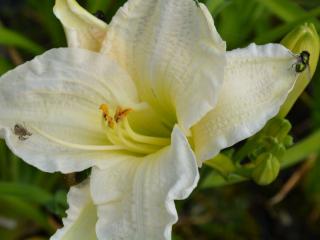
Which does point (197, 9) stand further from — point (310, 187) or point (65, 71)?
point (310, 187)

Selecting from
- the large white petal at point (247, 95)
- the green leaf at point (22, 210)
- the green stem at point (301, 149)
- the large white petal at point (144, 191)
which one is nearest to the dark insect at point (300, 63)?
the large white petal at point (247, 95)

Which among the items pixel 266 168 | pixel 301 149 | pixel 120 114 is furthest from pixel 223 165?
pixel 301 149

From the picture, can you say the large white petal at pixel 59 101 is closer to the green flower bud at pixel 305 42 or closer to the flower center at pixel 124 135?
the flower center at pixel 124 135

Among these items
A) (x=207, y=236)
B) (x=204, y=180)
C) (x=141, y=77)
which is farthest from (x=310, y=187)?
(x=141, y=77)

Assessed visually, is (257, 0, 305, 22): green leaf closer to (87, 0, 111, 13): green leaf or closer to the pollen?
(87, 0, 111, 13): green leaf

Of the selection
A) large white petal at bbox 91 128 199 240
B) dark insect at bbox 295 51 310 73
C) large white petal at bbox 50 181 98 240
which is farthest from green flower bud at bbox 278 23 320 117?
large white petal at bbox 50 181 98 240

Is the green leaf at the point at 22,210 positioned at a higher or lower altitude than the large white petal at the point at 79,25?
lower

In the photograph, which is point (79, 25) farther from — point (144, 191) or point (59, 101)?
point (144, 191)
